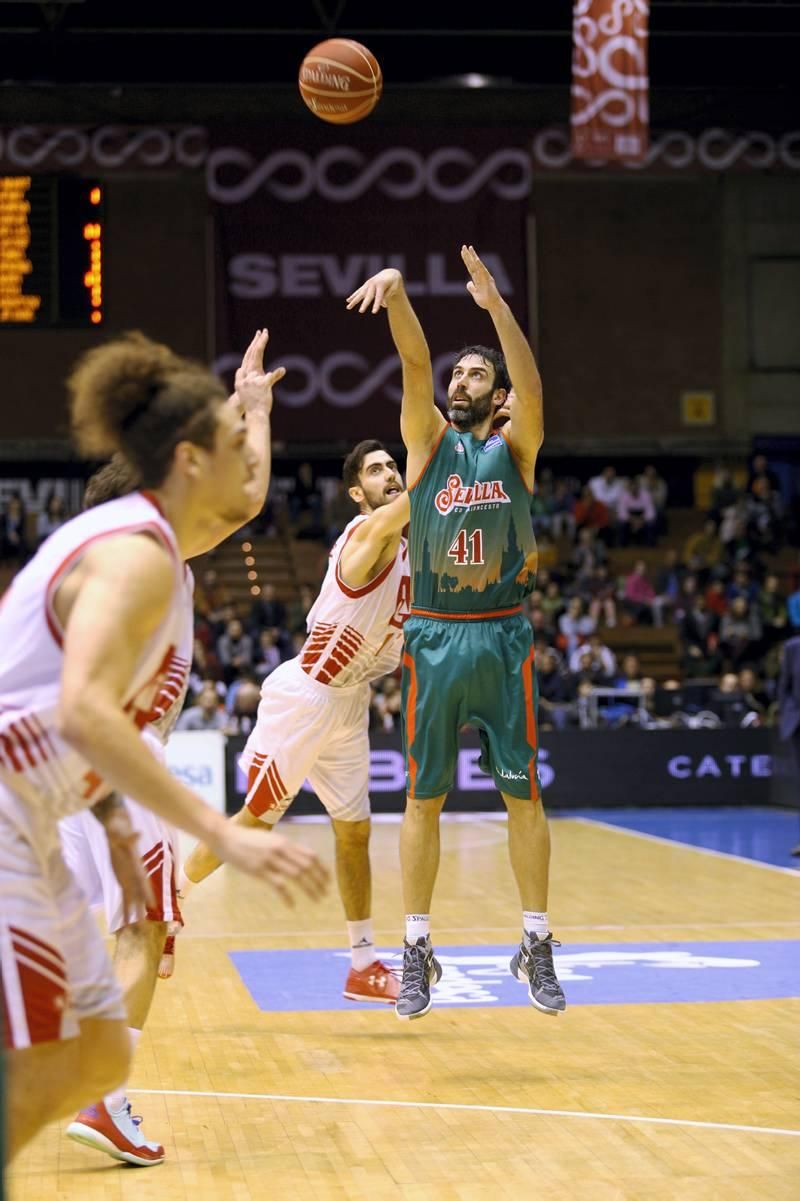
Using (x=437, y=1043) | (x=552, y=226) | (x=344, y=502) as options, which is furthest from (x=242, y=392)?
(x=552, y=226)

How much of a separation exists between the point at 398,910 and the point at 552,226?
1825 cm

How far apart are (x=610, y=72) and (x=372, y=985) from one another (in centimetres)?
877

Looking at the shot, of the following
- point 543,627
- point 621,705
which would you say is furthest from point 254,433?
point 543,627

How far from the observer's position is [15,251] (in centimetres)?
1249

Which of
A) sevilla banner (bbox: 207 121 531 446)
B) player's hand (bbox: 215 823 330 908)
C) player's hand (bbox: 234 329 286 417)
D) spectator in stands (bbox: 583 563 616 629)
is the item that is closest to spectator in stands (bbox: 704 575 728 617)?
spectator in stands (bbox: 583 563 616 629)

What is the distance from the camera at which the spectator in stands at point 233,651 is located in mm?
18328

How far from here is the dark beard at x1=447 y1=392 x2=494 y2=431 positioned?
20.6 feet

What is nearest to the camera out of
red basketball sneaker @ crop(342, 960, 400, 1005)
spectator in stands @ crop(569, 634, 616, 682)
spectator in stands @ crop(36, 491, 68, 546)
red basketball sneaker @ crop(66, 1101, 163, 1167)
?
red basketball sneaker @ crop(66, 1101, 163, 1167)

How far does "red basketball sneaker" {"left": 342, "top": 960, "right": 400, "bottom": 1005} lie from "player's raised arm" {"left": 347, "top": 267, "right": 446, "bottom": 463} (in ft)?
6.78

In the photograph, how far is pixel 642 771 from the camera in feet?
52.3

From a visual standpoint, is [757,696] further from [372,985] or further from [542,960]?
[542,960]

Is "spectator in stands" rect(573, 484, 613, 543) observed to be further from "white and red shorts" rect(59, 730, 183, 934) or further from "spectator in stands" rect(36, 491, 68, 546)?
"white and red shorts" rect(59, 730, 183, 934)

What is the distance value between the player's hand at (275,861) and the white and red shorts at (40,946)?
42 centimetres

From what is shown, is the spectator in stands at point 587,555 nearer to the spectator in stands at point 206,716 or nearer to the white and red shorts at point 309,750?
the spectator in stands at point 206,716
